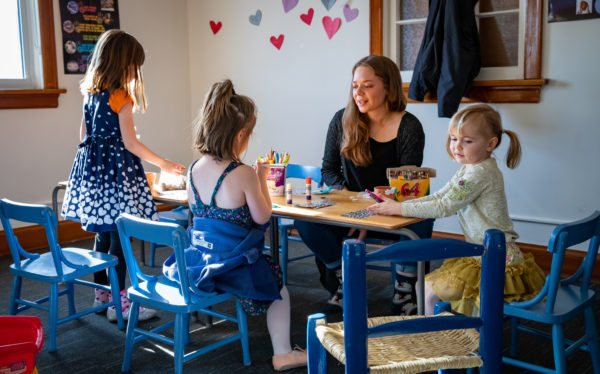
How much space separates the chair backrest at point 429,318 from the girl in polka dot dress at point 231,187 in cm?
100

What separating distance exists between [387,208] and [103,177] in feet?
4.12

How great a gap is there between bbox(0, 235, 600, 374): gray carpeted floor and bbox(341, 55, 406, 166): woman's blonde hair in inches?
29.3

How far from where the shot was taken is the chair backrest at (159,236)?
192cm

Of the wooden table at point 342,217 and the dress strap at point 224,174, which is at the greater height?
the dress strap at point 224,174

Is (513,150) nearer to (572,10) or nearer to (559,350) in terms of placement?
(559,350)

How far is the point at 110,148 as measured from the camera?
8.89 feet

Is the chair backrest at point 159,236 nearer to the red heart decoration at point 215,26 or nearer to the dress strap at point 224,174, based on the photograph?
the dress strap at point 224,174

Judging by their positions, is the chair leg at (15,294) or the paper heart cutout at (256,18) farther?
the paper heart cutout at (256,18)

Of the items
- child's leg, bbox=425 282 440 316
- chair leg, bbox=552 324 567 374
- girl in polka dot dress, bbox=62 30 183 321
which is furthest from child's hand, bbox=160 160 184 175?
chair leg, bbox=552 324 567 374

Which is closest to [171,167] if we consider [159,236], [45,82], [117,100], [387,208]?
[117,100]

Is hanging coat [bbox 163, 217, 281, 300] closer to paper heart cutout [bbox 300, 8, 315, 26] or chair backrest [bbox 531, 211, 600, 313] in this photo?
chair backrest [bbox 531, 211, 600, 313]

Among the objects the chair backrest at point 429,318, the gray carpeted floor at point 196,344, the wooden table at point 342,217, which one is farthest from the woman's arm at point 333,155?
the chair backrest at point 429,318

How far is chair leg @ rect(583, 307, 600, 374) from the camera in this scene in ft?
6.80

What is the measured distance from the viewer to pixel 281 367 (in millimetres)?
2314
